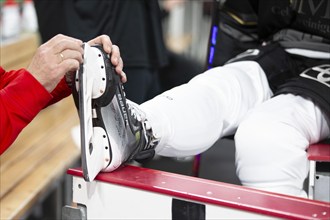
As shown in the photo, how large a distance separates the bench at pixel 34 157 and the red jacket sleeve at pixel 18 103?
1.29 ft

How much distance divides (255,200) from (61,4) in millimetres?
1006

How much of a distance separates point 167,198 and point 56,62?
0.30m

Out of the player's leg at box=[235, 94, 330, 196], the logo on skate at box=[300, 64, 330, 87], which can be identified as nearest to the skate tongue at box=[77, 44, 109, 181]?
the player's leg at box=[235, 94, 330, 196]

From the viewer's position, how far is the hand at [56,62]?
105cm

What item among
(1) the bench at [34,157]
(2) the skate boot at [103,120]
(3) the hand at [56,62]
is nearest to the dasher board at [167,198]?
(2) the skate boot at [103,120]

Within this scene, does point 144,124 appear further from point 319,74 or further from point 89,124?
point 319,74

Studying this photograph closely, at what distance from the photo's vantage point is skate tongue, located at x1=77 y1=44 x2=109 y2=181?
1038mm

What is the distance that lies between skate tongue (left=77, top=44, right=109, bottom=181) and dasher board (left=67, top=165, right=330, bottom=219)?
0.04 m

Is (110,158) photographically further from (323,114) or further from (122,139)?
(323,114)

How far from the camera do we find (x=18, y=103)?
104cm

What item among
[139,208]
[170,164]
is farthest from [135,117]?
[170,164]

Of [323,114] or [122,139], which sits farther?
[323,114]

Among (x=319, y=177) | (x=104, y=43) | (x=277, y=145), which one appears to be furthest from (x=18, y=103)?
(x=319, y=177)

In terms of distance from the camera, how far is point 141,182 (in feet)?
3.43
